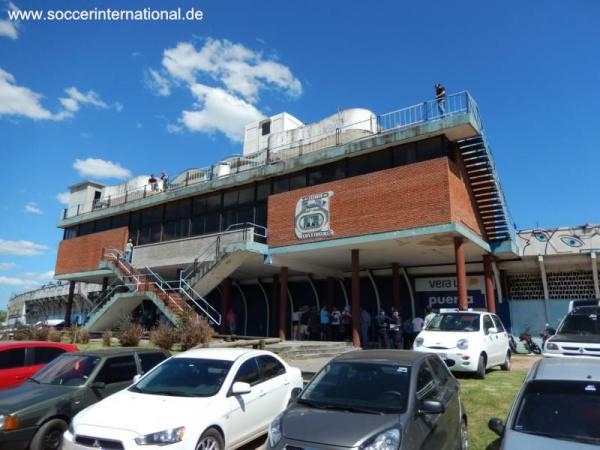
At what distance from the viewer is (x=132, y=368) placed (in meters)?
7.95

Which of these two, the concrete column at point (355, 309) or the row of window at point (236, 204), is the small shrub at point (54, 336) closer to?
the row of window at point (236, 204)

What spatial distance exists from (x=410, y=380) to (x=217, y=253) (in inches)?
692

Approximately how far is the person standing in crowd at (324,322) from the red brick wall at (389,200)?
13.6ft

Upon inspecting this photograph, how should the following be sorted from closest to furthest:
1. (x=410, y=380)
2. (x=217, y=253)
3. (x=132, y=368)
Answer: (x=410, y=380), (x=132, y=368), (x=217, y=253)

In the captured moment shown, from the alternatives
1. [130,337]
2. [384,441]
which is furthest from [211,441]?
[130,337]

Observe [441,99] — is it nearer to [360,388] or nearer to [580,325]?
[580,325]

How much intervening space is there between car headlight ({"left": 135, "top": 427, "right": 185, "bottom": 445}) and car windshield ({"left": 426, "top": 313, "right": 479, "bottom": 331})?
849cm

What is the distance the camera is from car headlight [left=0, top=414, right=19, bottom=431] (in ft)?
19.6

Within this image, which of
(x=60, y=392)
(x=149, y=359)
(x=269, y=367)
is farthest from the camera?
(x=149, y=359)

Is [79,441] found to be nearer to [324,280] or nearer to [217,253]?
[217,253]

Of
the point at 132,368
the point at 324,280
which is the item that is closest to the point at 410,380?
the point at 132,368

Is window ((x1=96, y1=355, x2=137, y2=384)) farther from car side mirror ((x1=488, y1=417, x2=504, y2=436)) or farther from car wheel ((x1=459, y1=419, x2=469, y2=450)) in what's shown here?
car side mirror ((x1=488, y1=417, x2=504, y2=436))

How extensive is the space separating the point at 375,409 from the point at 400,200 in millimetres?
12900

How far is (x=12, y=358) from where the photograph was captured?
9.24 m
